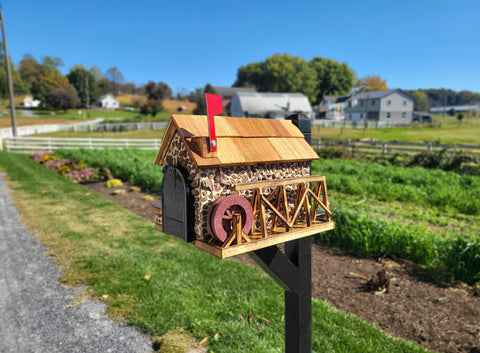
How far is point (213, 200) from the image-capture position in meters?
1.61

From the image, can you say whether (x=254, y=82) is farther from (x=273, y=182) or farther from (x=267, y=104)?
(x=273, y=182)

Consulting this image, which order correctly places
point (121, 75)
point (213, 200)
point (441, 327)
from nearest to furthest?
point (213, 200) → point (441, 327) → point (121, 75)

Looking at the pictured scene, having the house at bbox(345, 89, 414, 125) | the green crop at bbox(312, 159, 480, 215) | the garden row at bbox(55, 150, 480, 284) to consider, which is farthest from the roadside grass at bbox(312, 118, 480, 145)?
the garden row at bbox(55, 150, 480, 284)

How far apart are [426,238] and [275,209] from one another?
16.4 feet

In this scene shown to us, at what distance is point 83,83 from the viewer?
7800 cm

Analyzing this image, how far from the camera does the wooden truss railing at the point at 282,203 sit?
5.49 feet

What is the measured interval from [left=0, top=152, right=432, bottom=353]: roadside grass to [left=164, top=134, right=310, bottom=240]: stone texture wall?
2.49m

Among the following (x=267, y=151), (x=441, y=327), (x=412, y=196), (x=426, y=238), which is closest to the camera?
(x=267, y=151)

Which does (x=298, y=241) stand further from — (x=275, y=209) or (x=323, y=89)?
(x=323, y=89)

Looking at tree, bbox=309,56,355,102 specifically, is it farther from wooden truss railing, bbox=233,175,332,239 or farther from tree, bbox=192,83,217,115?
wooden truss railing, bbox=233,175,332,239

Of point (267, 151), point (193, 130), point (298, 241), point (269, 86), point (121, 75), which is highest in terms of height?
point (121, 75)

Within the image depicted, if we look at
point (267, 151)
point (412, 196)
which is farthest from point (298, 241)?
point (412, 196)

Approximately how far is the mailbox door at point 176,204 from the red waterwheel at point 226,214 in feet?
0.52

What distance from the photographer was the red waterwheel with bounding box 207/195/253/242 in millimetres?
1505
